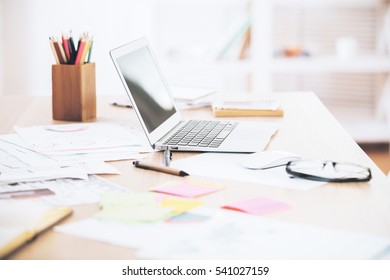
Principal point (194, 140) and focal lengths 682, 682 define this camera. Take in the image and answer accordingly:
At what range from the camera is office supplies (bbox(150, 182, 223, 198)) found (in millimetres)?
1158

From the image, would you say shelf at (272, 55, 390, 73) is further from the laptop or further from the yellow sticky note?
the yellow sticky note

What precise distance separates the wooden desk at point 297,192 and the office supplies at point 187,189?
0.02 m

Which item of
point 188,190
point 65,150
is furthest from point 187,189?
point 65,150

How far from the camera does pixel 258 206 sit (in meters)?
1.10

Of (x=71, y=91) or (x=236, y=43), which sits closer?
(x=71, y=91)

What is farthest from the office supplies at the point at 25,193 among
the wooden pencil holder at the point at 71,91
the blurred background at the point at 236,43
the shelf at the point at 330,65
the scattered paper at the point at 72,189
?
the shelf at the point at 330,65

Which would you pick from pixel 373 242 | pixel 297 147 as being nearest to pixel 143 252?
pixel 373 242

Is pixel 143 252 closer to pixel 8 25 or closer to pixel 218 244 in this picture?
pixel 218 244

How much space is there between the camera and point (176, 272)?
91 cm

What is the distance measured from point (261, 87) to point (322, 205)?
2656 millimetres

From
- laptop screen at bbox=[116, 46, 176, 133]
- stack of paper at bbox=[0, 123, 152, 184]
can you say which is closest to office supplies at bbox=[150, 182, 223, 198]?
stack of paper at bbox=[0, 123, 152, 184]

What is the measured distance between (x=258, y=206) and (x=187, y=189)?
0.14 metres

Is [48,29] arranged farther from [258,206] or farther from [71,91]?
[258,206]

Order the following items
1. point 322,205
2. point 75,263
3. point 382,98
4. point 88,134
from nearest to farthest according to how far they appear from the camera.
Result: 1. point 75,263
2. point 322,205
3. point 88,134
4. point 382,98
